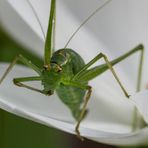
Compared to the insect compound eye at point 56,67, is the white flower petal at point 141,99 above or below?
below

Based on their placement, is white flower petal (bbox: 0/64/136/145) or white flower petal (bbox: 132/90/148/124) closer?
white flower petal (bbox: 132/90/148/124)

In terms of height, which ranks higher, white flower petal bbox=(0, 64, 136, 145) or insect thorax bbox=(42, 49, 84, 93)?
insect thorax bbox=(42, 49, 84, 93)

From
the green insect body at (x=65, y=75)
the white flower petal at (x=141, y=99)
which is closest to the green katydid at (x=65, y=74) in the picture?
the green insect body at (x=65, y=75)

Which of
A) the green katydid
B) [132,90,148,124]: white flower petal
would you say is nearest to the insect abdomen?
the green katydid

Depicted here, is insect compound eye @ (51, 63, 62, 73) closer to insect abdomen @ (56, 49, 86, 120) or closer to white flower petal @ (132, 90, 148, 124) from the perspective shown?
insect abdomen @ (56, 49, 86, 120)

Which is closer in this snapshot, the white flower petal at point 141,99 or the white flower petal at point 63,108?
the white flower petal at point 141,99

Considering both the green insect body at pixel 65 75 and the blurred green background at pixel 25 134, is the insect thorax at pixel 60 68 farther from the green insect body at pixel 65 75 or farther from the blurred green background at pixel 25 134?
the blurred green background at pixel 25 134

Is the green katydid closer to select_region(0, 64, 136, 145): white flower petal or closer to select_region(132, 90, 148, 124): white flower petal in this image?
select_region(0, 64, 136, 145): white flower petal

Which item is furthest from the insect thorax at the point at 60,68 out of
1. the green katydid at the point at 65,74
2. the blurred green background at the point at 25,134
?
the blurred green background at the point at 25,134

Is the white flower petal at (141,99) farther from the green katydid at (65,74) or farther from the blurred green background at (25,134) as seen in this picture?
the blurred green background at (25,134)
